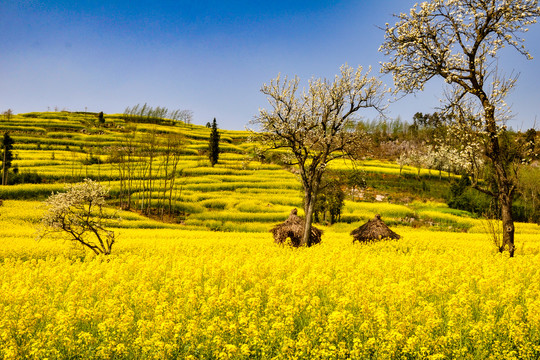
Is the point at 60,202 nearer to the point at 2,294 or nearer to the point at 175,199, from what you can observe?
the point at 2,294

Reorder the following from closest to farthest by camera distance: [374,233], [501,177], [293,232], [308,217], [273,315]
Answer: [273,315], [501,177], [308,217], [293,232], [374,233]

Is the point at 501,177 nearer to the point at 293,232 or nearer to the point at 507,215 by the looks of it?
the point at 507,215

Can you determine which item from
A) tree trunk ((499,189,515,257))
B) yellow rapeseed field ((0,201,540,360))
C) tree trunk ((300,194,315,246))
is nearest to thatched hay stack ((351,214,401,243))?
tree trunk ((300,194,315,246))

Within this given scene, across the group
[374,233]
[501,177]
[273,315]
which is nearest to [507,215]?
[501,177]

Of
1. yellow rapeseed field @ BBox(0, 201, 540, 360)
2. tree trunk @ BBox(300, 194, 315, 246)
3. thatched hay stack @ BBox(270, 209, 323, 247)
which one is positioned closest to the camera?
yellow rapeseed field @ BBox(0, 201, 540, 360)

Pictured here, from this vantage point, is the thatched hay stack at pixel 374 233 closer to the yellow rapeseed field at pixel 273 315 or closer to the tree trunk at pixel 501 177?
the tree trunk at pixel 501 177

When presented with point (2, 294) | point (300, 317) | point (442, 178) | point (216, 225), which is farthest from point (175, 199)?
point (442, 178)

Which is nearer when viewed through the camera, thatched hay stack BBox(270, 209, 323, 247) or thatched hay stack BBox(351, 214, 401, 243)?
thatched hay stack BBox(270, 209, 323, 247)

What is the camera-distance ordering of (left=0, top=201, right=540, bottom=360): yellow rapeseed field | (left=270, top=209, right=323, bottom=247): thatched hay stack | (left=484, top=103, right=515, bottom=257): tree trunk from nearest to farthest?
(left=0, top=201, right=540, bottom=360): yellow rapeseed field, (left=484, top=103, right=515, bottom=257): tree trunk, (left=270, top=209, right=323, bottom=247): thatched hay stack

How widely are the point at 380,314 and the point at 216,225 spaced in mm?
30592

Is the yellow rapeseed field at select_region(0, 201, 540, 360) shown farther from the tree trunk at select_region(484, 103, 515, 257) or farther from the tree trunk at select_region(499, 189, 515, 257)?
the tree trunk at select_region(484, 103, 515, 257)

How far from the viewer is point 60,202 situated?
51.6 ft

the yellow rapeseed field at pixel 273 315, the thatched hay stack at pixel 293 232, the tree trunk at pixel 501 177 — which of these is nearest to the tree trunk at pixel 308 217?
the thatched hay stack at pixel 293 232

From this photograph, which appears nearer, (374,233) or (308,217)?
(308,217)
